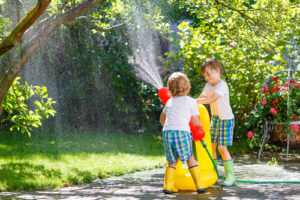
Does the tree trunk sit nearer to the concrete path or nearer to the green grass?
the green grass

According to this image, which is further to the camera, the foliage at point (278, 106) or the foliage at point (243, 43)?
the foliage at point (243, 43)

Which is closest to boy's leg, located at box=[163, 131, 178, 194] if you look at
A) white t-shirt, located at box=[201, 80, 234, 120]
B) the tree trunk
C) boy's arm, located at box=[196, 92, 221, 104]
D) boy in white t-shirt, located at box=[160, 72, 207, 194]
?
boy in white t-shirt, located at box=[160, 72, 207, 194]

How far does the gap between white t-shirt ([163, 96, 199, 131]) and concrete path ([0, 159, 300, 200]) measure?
618 mm

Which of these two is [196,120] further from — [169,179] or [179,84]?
[169,179]

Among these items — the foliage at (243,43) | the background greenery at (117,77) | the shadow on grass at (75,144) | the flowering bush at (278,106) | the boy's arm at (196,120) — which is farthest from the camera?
the shadow on grass at (75,144)

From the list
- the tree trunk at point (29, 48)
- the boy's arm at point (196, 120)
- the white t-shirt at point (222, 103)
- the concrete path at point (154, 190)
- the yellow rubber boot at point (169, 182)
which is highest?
the tree trunk at point (29, 48)

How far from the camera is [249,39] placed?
6.20 m

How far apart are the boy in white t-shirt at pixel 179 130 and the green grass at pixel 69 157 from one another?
132 centimetres

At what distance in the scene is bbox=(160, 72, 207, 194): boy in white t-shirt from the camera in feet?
11.5

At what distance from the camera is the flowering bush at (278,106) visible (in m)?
5.87

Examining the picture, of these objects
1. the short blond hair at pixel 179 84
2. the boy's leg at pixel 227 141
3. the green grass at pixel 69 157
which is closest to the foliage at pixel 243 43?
the green grass at pixel 69 157

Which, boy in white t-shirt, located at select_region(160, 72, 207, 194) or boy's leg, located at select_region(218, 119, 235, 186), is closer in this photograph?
boy in white t-shirt, located at select_region(160, 72, 207, 194)

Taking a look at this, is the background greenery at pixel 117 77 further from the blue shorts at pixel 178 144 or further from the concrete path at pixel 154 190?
the blue shorts at pixel 178 144

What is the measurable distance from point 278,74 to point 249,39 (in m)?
0.98
